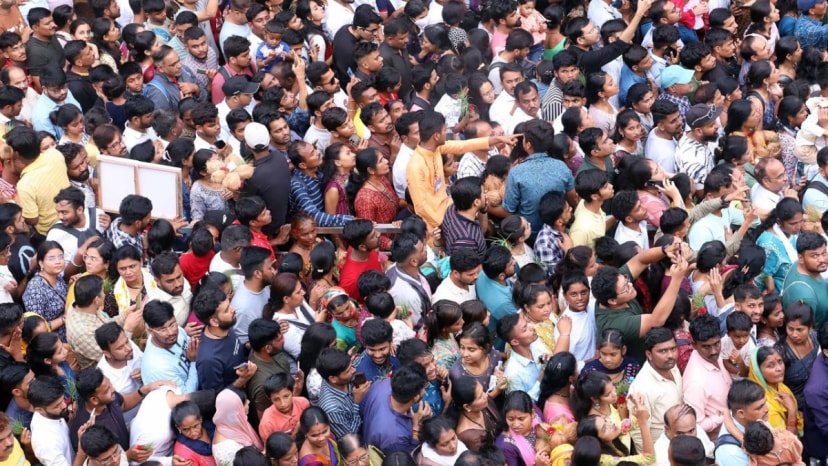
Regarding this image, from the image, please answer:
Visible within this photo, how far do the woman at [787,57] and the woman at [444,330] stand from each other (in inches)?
193

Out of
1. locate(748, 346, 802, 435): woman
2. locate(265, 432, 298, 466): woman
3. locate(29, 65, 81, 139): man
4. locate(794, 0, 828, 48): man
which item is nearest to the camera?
locate(265, 432, 298, 466): woman

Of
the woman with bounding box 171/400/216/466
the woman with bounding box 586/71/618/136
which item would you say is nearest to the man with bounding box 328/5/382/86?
the woman with bounding box 586/71/618/136

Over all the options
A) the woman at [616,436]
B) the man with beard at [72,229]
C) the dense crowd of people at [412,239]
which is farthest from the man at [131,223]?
the woman at [616,436]

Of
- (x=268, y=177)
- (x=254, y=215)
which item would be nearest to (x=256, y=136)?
(x=268, y=177)

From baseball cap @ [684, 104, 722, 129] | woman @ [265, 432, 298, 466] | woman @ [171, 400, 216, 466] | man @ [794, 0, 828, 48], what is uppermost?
woman @ [265, 432, 298, 466]

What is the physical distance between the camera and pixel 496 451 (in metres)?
6.69

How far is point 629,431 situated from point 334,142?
328 cm

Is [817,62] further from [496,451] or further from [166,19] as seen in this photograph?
[496,451]

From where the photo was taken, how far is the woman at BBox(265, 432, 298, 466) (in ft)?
21.7

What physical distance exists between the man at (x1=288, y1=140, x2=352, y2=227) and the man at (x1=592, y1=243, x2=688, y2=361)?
73.3 inches

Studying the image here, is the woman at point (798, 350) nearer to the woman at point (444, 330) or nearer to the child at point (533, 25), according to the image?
the woman at point (444, 330)

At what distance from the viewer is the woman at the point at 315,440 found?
676cm

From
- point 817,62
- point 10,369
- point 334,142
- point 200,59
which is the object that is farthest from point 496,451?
point 817,62

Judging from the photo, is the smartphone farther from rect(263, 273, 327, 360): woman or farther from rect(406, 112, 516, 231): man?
rect(406, 112, 516, 231): man
